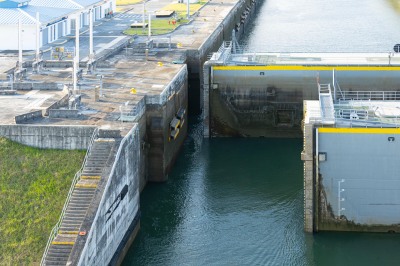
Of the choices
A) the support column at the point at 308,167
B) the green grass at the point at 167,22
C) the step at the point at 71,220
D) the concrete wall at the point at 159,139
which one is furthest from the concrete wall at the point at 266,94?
the step at the point at 71,220

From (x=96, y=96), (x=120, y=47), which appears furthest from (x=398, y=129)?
(x=120, y=47)

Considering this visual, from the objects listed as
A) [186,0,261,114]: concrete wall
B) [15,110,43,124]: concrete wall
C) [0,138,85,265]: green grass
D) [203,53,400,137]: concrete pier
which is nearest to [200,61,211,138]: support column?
[203,53,400,137]: concrete pier

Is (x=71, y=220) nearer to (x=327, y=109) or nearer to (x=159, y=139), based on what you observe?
(x=159, y=139)

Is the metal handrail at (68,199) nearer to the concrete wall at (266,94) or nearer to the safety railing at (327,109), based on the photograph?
the safety railing at (327,109)

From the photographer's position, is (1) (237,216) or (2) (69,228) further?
(1) (237,216)

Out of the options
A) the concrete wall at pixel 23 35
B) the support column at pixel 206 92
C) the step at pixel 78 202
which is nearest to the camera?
the step at pixel 78 202

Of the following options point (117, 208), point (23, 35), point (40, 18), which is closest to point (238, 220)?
point (117, 208)

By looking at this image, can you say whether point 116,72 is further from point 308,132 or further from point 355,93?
point 308,132
